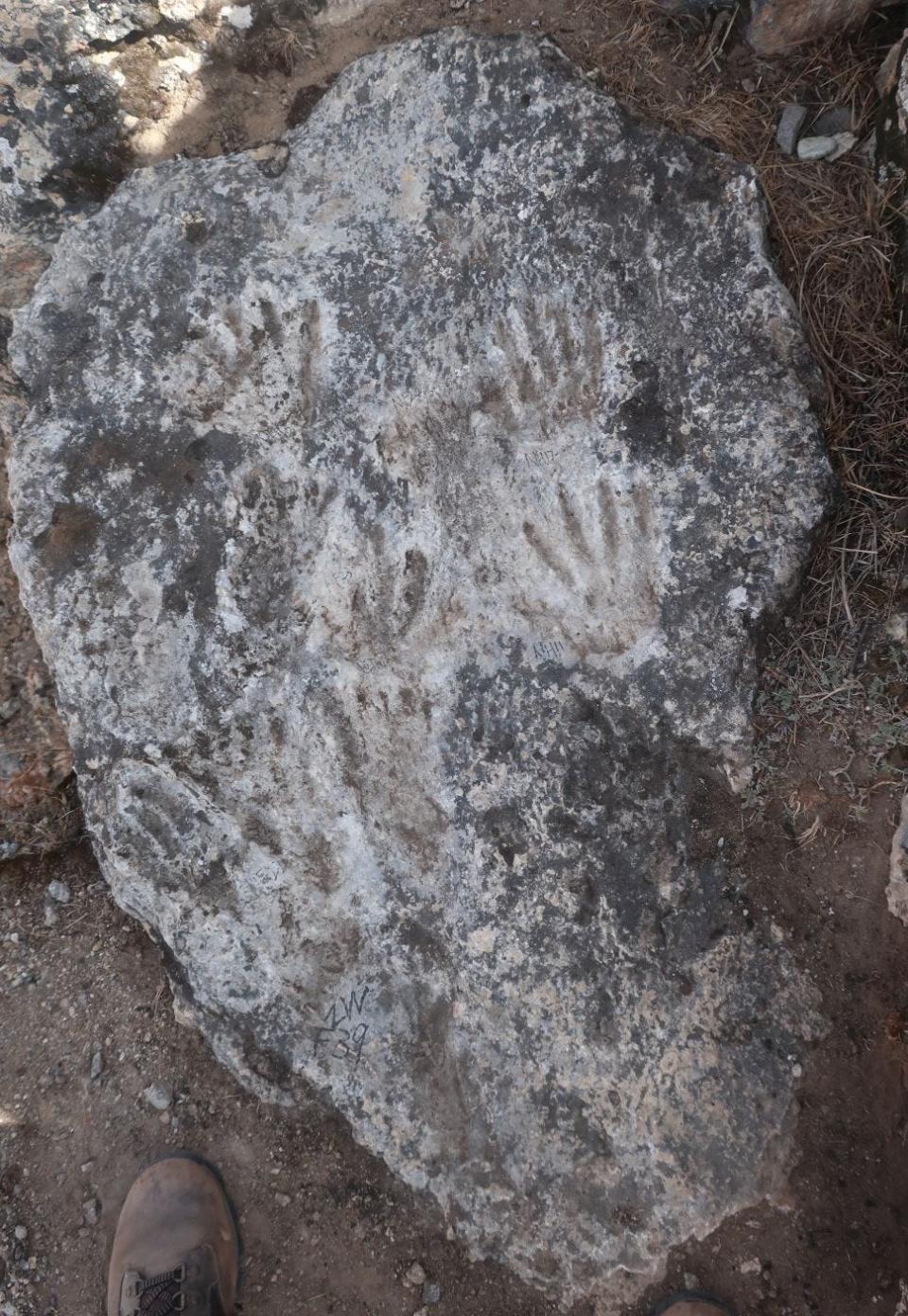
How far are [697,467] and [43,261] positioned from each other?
1929 millimetres

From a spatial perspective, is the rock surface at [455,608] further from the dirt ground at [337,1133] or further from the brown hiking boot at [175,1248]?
the brown hiking boot at [175,1248]

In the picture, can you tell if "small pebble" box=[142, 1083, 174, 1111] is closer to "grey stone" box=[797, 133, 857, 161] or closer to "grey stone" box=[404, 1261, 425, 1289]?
"grey stone" box=[404, 1261, 425, 1289]

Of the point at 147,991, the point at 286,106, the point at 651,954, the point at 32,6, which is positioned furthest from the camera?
the point at 147,991

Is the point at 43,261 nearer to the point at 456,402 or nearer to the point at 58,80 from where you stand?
the point at 58,80

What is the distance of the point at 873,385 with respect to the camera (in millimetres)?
1884

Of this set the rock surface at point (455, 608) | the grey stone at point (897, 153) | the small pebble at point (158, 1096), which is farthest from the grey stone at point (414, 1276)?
the grey stone at point (897, 153)

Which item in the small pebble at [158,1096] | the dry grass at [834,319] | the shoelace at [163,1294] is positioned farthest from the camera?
the small pebble at [158,1096]

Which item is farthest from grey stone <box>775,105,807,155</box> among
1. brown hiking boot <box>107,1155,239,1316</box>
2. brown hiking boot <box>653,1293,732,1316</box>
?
brown hiking boot <box>107,1155,239,1316</box>

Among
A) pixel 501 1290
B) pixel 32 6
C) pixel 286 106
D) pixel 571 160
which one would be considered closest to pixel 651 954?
pixel 501 1290

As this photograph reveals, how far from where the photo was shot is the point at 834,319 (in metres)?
1.91

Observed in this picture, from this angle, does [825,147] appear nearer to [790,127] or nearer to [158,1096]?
[790,127]

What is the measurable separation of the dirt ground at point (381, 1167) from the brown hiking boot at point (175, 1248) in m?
0.06

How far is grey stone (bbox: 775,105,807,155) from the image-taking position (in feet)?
6.38

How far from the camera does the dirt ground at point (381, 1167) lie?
177 cm
